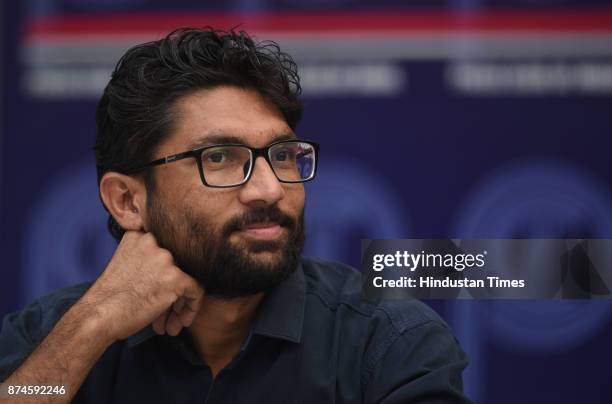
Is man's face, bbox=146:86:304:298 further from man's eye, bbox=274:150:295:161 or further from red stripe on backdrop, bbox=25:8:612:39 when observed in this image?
red stripe on backdrop, bbox=25:8:612:39

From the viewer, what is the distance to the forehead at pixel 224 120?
1.67m

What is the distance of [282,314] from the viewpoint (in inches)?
66.5

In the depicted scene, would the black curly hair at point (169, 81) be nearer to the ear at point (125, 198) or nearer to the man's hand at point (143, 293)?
the ear at point (125, 198)

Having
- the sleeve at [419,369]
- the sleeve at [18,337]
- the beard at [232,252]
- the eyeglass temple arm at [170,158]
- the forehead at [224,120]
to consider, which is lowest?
the sleeve at [419,369]

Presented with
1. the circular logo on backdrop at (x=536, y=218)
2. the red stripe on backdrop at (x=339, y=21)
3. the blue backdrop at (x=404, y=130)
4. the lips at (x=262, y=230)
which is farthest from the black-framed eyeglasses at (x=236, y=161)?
the red stripe on backdrop at (x=339, y=21)

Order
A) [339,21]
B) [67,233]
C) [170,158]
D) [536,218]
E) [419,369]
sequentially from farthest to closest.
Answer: [67,233]
[339,21]
[536,218]
[170,158]
[419,369]

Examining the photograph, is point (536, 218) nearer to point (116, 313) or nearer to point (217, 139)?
point (217, 139)

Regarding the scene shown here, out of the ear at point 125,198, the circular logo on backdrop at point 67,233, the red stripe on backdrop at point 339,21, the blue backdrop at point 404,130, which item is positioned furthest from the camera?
the circular logo on backdrop at point 67,233

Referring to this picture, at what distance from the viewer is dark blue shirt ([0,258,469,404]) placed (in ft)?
5.07

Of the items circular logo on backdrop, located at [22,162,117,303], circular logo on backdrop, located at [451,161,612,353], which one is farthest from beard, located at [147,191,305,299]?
circular logo on backdrop, located at [22,162,117,303]

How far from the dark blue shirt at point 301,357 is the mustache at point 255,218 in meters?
0.21

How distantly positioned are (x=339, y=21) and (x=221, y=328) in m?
1.32

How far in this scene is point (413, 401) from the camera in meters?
1.48

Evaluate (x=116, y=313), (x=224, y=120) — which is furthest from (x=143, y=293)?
(x=224, y=120)
